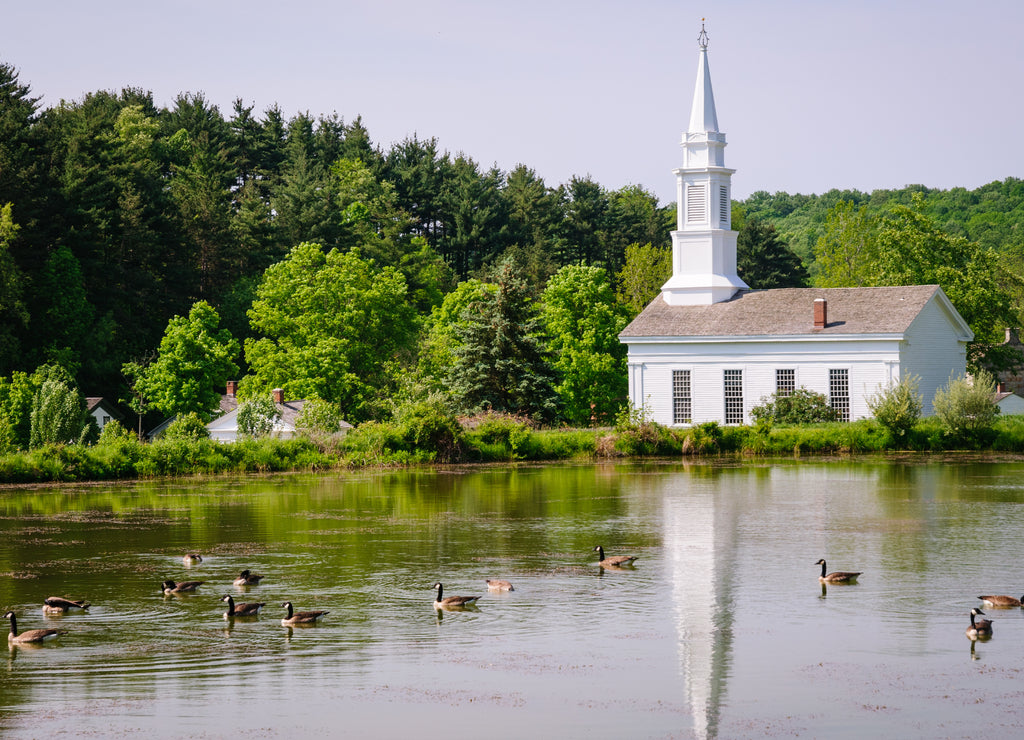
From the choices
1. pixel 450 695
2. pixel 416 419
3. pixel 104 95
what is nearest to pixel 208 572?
pixel 450 695

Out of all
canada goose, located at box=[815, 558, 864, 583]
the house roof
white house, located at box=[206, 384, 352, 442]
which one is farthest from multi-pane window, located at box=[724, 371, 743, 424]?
canada goose, located at box=[815, 558, 864, 583]

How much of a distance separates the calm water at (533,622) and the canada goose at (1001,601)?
0.62 ft

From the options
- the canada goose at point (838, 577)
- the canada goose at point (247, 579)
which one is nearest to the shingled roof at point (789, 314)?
the canada goose at point (838, 577)

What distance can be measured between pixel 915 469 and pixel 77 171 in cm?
4415

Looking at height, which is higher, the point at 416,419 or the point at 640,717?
the point at 416,419

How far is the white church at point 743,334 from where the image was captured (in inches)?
2277

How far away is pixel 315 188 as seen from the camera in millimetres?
85875

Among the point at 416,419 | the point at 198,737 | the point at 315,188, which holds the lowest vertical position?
the point at 198,737

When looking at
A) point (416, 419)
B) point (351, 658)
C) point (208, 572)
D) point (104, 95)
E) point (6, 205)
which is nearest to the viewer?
point (351, 658)

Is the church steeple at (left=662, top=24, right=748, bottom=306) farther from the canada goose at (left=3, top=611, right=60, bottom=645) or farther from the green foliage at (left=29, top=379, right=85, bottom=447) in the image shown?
the canada goose at (left=3, top=611, right=60, bottom=645)

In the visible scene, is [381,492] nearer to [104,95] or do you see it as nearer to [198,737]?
[198,737]

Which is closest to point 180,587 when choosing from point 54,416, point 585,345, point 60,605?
point 60,605

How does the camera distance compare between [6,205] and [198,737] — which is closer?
[198,737]

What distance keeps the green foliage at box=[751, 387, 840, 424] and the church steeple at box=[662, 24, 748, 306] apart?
7.92 m
